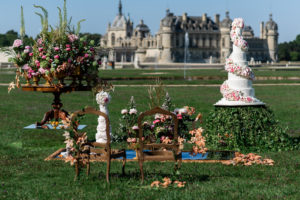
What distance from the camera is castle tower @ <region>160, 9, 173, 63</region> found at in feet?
390

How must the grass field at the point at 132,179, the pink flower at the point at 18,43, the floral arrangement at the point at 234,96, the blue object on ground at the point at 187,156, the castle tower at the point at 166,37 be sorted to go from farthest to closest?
1. the castle tower at the point at 166,37
2. the pink flower at the point at 18,43
3. the floral arrangement at the point at 234,96
4. the blue object on ground at the point at 187,156
5. the grass field at the point at 132,179

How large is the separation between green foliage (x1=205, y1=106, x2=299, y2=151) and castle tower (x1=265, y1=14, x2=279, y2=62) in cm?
12925

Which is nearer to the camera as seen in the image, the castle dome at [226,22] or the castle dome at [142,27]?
the castle dome at [226,22]

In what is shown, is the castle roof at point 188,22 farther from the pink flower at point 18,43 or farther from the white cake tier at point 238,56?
the white cake tier at point 238,56

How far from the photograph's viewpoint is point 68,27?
978cm

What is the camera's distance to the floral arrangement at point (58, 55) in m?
9.64

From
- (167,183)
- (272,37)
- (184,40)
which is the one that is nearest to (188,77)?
(167,183)

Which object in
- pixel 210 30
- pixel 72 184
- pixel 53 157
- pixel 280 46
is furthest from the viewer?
pixel 280 46

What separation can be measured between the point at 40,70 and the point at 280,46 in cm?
14429

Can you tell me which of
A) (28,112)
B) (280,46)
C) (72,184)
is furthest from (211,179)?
(280,46)

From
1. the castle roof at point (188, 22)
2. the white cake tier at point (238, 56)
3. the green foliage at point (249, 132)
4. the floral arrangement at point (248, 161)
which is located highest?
the castle roof at point (188, 22)

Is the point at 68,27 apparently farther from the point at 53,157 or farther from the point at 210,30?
the point at 210,30

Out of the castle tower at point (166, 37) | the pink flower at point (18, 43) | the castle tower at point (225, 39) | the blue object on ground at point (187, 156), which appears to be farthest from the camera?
the castle tower at point (225, 39)

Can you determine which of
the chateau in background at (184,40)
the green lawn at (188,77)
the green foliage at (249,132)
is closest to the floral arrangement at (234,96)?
the green foliage at (249,132)
